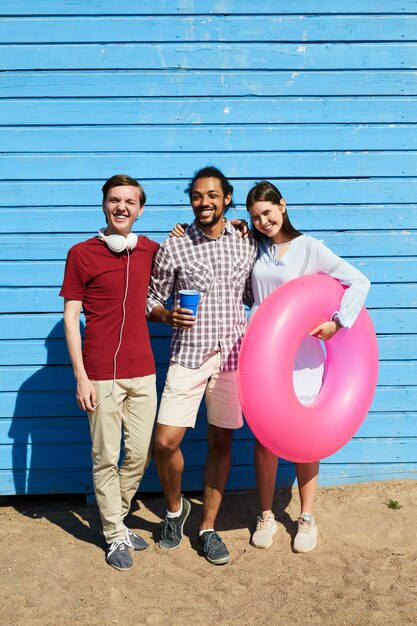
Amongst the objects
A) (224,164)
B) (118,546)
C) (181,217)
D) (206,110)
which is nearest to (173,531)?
(118,546)

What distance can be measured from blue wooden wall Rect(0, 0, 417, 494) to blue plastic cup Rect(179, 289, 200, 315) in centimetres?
100

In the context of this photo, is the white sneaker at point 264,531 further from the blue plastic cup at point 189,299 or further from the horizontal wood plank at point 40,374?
the blue plastic cup at point 189,299

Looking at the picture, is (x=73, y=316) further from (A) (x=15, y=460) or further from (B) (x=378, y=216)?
(B) (x=378, y=216)

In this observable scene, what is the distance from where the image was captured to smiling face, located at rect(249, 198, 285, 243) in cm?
355

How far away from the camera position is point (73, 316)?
3.53m

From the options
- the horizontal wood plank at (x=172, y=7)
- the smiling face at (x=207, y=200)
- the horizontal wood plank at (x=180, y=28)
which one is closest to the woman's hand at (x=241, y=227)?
the smiling face at (x=207, y=200)

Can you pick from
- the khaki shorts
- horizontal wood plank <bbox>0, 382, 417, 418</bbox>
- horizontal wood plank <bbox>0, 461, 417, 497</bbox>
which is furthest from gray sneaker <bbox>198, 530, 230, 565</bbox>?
horizontal wood plank <bbox>0, 382, 417, 418</bbox>

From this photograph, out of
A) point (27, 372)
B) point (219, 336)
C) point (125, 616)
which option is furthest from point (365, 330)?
point (27, 372)

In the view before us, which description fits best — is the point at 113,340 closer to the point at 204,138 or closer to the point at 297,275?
the point at 297,275

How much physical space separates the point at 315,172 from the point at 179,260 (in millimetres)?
1142

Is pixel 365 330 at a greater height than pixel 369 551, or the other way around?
pixel 365 330

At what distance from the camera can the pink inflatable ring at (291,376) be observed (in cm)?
335

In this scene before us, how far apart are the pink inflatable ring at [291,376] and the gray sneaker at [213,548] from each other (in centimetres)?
62

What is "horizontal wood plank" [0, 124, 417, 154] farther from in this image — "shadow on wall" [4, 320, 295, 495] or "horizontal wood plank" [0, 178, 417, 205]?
"shadow on wall" [4, 320, 295, 495]
